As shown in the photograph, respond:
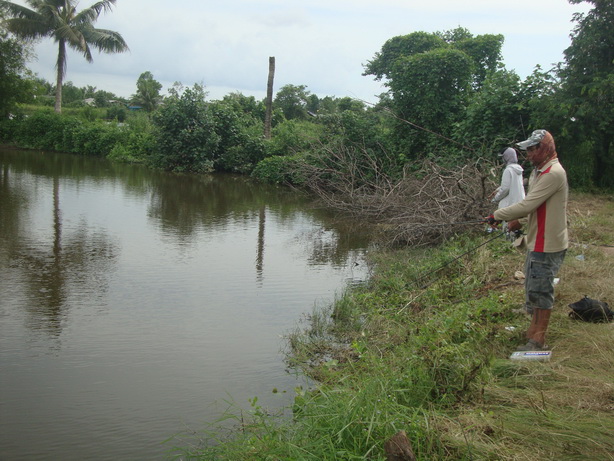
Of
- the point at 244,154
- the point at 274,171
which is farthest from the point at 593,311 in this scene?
the point at 244,154

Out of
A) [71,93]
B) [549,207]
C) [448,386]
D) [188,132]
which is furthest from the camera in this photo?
[71,93]

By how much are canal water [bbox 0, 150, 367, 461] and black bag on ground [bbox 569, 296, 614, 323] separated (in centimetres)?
263

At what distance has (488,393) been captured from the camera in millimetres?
4059

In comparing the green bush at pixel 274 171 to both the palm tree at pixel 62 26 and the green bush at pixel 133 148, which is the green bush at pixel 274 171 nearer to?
the green bush at pixel 133 148

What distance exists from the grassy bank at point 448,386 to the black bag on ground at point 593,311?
15cm

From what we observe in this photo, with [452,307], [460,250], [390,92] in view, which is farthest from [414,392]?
[390,92]

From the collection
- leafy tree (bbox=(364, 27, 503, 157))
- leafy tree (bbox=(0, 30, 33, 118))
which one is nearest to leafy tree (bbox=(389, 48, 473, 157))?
leafy tree (bbox=(364, 27, 503, 157))

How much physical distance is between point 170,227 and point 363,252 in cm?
449

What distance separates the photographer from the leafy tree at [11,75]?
33406 millimetres

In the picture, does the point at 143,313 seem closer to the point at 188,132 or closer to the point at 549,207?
the point at 549,207

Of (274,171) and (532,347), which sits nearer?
(532,347)

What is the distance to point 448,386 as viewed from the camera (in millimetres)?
4242

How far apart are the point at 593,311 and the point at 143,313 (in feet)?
16.5

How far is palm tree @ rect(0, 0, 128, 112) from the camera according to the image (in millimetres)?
33175
